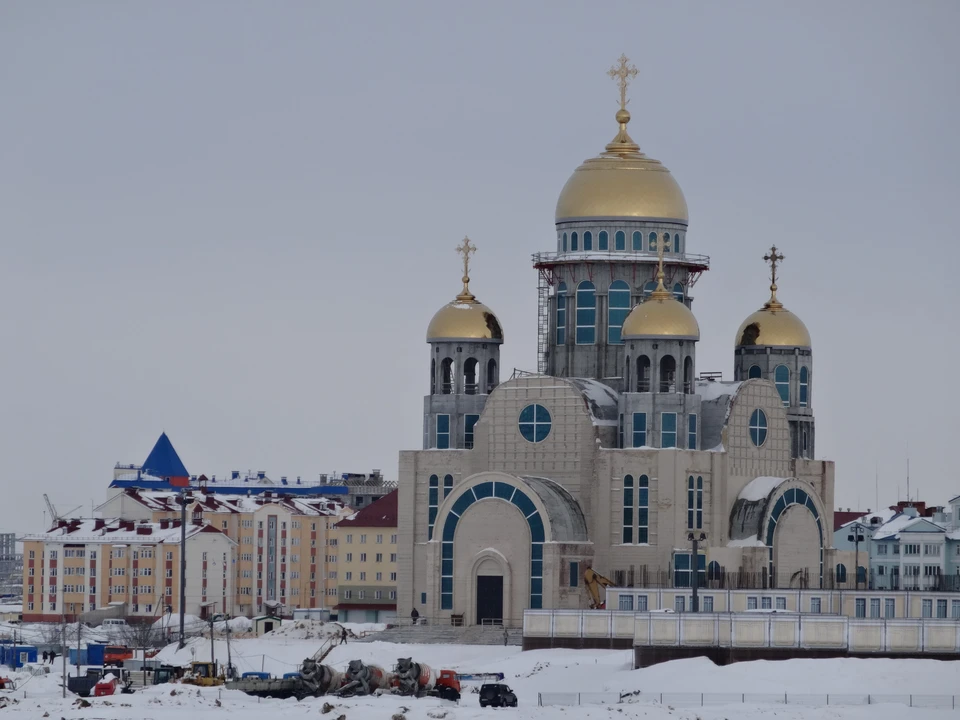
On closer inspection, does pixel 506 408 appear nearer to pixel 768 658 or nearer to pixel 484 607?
pixel 484 607

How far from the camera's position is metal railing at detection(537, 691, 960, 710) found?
69.9m

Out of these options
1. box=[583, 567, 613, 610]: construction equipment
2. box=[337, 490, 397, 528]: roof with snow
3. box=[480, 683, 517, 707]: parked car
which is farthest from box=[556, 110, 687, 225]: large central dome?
box=[337, 490, 397, 528]: roof with snow

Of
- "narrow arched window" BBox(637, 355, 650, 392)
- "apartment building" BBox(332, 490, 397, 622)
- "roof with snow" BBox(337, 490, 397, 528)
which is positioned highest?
"narrow arched window" BBox(637, 355, 650, 392)

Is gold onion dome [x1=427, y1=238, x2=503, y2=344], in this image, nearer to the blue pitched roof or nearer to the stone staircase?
the stone staircase

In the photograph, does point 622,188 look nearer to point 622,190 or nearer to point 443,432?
point 622,190

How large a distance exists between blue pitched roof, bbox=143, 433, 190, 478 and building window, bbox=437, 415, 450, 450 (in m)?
53.7

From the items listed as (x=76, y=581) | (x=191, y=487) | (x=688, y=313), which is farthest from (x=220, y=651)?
(x=191, y=487)

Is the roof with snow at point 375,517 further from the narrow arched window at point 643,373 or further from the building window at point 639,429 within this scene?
the building window at point 639,429

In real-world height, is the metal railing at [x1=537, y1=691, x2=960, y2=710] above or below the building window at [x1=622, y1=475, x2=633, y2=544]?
below

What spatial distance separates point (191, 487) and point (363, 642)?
7096 centimetres

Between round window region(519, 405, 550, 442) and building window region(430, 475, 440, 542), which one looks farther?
building window region(430, 475, 440, 542)

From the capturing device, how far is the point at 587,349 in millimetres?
96625

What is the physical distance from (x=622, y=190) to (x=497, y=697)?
3001cm

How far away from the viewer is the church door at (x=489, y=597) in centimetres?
9088
